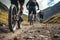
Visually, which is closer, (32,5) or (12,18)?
(12,18)

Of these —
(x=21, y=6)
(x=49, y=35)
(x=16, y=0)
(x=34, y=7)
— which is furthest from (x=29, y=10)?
(x=49, y=35)

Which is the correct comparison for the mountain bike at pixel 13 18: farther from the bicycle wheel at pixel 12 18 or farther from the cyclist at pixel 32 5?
the cyclist at pixel 32 5

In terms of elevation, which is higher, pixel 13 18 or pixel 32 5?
pixel 32 5

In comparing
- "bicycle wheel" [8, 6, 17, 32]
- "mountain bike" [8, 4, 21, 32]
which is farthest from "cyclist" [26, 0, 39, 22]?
"bicycle wheel" [8, 6, 17, 32]

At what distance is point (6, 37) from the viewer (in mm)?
12820

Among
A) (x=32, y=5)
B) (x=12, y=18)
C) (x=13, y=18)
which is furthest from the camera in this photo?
(x=32, y=5)

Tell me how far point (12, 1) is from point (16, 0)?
0.32 metres

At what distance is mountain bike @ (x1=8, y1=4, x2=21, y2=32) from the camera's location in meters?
14.0

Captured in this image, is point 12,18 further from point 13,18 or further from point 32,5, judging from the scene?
point 32,5

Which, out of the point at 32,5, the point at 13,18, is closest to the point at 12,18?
the point at 13,18

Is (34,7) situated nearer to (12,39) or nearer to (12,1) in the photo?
(12,1)

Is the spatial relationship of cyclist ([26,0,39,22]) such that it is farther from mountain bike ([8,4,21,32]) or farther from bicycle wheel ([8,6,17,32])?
bicycle wheel ([8,6,17,32])

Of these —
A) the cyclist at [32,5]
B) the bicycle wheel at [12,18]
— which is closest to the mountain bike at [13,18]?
the bicycle wheel at [12,18]

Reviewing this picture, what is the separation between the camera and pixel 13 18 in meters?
15.1
